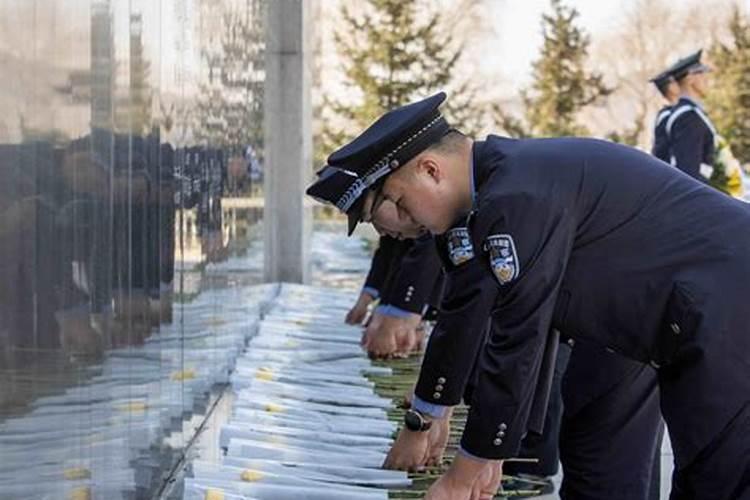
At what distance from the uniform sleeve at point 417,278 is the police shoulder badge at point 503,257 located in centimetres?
294

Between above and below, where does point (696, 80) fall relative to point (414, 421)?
above

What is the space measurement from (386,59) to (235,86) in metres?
17.3

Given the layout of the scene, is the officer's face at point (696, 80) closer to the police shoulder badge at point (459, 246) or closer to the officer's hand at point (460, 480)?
the police shoulder badge at point (459, 246)

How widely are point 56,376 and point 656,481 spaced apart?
1.96 metres

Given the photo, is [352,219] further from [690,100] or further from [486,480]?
[690,100]

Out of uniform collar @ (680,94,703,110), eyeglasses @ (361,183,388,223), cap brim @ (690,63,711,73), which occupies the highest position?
cap brim @ (690,63,711,73)

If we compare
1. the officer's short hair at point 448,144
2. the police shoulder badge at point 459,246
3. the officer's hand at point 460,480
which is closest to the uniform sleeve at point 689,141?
the police shoulder badge at point 459,246

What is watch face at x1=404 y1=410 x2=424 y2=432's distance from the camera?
3592 millimetres

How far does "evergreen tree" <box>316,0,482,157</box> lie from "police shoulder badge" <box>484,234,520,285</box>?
20227 mm

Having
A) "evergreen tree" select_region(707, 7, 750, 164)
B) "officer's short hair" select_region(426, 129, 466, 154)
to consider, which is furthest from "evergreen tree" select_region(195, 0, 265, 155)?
"evergreen tree" select_region(707, 7, 750, 164)

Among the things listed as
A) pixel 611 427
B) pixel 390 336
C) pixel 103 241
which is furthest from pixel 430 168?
pixel 390 336

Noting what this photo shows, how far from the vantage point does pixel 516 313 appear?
8.50 ft

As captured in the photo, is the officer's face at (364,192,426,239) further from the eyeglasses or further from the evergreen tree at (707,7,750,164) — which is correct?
the evergreen tree at (707,7,750,164)

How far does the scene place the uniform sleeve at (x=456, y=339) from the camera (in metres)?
3.41
